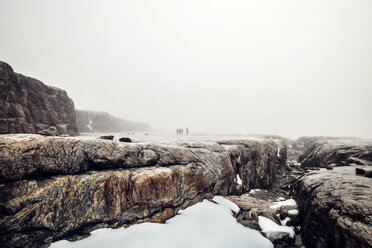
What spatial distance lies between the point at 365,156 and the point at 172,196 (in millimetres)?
18842

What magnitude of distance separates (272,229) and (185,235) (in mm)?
4987

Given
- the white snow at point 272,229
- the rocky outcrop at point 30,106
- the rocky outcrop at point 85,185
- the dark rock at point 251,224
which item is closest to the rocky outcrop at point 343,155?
the white snow at point 272,229

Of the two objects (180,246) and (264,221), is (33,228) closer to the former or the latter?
(180,246)

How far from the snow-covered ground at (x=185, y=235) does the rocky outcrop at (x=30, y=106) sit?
1695cm

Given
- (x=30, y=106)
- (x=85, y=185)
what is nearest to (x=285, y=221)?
(x=85, y=185)

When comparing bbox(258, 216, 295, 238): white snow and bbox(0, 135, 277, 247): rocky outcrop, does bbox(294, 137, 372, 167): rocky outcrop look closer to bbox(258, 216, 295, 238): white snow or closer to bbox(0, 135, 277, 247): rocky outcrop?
bbox(258, 216, 295, 238): white snow

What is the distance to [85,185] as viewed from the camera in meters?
6.94

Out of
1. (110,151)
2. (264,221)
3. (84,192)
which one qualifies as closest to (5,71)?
(110,151)

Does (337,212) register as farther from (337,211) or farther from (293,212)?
(293,212)

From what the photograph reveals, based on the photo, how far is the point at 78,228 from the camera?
6477 millimetres

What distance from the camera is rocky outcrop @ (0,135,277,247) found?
561cm

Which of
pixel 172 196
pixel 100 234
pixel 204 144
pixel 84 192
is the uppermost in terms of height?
pixel 204 144

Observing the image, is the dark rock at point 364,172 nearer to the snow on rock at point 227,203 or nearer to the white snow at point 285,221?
the white snow at point 285,221

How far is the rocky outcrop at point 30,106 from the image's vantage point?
15.3 meters
